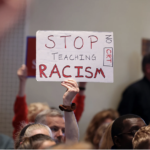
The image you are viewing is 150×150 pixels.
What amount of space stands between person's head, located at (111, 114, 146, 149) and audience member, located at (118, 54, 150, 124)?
20.5 inches

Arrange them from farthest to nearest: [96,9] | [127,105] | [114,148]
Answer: [127,105] → [96,9] → [114,148]

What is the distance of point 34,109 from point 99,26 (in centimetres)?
65

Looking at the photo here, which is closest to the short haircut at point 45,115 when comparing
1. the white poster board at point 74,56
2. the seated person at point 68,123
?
the seated person at point 68,123

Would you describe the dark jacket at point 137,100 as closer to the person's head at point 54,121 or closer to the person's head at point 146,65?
the person's head at point 146,65

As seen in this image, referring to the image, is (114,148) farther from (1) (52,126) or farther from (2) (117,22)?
(2) (117,22)

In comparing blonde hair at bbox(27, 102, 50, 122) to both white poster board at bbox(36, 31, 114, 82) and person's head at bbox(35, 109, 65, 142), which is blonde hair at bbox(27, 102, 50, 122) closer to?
person's head at bbox(35, 109, 65, 142)

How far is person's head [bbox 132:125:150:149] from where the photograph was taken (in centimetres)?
59

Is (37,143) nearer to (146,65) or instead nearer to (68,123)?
(68,123)

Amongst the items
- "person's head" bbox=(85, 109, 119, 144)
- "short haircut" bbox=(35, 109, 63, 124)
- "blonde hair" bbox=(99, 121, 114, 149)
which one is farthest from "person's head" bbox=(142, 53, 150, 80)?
"blonde hair" bbox=(99, 121, 114, 149)

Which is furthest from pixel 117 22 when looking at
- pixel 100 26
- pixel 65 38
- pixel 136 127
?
pixel 136 127

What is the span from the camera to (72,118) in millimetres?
692

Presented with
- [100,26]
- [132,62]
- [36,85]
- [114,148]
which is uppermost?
[100,26]

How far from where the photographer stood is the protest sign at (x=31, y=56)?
3.38ft

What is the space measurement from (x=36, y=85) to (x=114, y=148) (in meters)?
0.81
